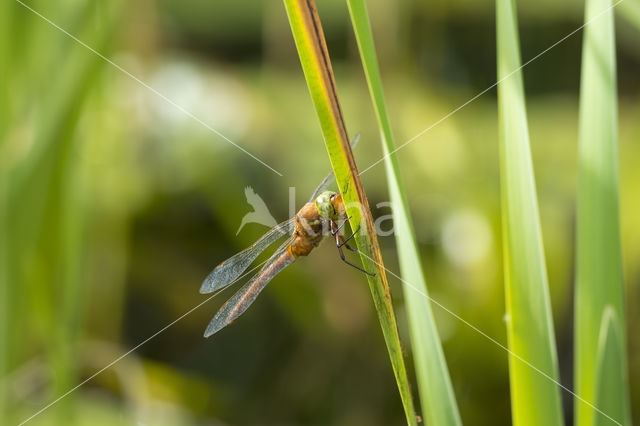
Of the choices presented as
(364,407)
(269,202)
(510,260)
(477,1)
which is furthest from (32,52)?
(477,1)

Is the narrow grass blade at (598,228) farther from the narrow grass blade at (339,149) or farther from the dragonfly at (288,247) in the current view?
the dragonfly at (288,247)

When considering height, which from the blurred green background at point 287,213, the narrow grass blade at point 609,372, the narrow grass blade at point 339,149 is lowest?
the narrow grass blade at point 609,372

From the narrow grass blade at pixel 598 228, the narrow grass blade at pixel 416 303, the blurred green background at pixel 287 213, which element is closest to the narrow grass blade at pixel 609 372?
the narrow grass blade at pixel 598 228

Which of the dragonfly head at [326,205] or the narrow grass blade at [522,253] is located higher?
the dragonfly head at [326,205]

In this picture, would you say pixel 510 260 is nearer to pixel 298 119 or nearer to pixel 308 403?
pixel 308 403

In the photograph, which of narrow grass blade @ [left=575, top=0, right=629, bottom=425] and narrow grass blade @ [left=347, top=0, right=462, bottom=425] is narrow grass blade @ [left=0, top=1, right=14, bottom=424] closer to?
narrow grass blade @ [left=347, top=0, right=462, bottom=425]

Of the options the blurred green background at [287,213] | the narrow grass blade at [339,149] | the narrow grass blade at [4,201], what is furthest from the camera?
the blurred green background at [287,213]

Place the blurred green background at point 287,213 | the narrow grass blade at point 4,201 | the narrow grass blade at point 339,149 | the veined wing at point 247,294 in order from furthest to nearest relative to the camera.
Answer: the blurred green background at point 287,213 → the veined wing at point 247,294 → the narrow grass blade at point 4,201 → the narrow grass blade at point 339,149

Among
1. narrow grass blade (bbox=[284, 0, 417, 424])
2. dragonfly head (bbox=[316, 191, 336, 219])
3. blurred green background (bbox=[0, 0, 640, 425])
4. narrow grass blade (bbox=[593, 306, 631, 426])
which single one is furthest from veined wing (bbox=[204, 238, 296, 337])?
narrow grass blade (bbox=[593, 306, 631, 426])
